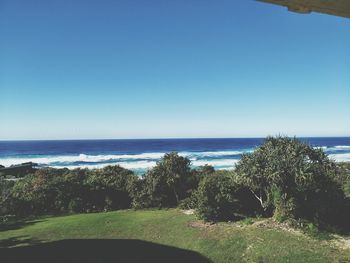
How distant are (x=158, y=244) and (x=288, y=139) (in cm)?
835

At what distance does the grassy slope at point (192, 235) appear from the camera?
431 inches

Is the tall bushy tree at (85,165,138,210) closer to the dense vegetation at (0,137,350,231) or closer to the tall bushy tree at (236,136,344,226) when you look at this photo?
the dense vegetation at (0,137,350,231)

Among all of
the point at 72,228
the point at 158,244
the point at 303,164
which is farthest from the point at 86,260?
the point at 303,164

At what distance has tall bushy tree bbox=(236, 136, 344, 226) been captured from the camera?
13492 mm

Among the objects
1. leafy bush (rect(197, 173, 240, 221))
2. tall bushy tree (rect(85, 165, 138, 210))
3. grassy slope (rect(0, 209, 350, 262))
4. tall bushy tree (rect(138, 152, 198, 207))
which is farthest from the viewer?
tall bushy tree (rect(85, 165, 138, 210))

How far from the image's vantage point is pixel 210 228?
46.9ft

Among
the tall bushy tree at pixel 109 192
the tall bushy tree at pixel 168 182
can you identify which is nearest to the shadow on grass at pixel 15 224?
the tall bushy tree at pixel 109 192

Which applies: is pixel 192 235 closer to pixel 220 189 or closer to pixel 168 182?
pixel 220 189

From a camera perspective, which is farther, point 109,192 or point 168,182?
point 109,192

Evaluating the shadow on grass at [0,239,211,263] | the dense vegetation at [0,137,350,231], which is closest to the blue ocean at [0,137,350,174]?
the dense vegetation at [0,137,350,231]

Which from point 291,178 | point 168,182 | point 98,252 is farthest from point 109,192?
point 291,178

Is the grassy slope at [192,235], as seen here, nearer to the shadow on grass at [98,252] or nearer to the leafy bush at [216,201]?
the shadow on grass at [98,252]

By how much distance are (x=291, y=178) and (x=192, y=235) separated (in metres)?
5.13

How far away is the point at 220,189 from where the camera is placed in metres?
15.7
